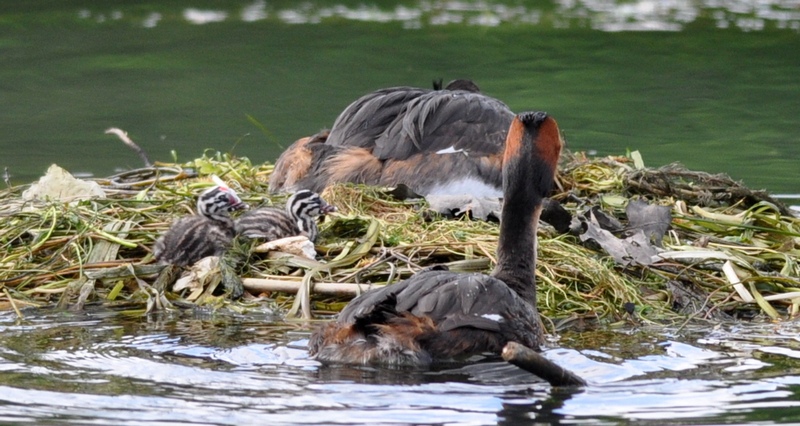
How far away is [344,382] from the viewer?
16.3ft

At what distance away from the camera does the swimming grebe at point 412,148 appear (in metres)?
7.79

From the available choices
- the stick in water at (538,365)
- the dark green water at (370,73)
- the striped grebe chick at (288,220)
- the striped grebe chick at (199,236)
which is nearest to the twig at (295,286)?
the striped grebe chick at (199,236)

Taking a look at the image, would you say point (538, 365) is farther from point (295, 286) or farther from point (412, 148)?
point (412, 148)

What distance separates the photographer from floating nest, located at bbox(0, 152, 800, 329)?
636 centimetres

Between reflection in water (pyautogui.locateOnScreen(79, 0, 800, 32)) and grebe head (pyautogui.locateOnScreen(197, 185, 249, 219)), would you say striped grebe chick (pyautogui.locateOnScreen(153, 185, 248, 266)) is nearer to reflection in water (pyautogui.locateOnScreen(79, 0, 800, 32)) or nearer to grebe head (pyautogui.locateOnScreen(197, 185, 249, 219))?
grebe head (pyautogui.locateOnScreen(197, 185, 249, 219))

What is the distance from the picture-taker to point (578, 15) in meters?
20.1

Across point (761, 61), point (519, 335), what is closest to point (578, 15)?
point (761, 61)

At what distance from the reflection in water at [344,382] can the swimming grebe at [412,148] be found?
1.99 metres

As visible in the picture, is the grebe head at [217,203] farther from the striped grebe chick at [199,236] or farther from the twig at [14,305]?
the twig at [14,305]

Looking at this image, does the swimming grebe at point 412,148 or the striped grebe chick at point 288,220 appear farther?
the swimming grebe at point 412,148

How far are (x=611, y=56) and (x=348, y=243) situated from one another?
10.6 m

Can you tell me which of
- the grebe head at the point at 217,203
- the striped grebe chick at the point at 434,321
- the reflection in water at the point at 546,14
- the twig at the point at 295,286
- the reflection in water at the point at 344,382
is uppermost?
the reflection in water at the point at 546,14

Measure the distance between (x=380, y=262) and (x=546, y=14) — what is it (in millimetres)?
14238

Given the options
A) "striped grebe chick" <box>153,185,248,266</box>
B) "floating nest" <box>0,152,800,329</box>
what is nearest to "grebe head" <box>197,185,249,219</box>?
"striped grebe chick" <box>153,185,248,266</box>
